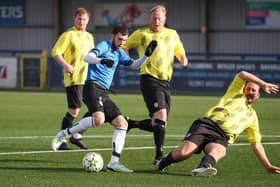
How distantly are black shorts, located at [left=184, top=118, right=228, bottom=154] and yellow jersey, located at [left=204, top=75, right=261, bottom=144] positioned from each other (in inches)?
2.6

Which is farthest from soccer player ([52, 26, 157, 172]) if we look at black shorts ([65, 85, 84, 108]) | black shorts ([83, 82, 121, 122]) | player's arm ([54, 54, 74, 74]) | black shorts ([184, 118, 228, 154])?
black shorts ([65, 85, 84, 108])

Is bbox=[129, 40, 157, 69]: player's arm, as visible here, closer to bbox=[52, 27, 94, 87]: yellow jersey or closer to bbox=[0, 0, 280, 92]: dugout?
bbox=[52, 27, 94, 87]: yellow jersey

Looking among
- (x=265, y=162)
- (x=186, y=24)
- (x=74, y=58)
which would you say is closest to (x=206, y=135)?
(x=265, y=162)

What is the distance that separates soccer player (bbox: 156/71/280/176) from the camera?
40.0ft

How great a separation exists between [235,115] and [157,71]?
214 cm

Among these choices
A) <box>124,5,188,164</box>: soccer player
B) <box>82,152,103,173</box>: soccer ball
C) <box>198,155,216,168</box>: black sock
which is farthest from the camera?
<box>124,5,188,164</box>: soccer player

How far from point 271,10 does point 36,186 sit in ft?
106

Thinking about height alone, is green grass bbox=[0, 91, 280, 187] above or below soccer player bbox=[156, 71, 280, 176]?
below

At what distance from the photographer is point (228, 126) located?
12289mm

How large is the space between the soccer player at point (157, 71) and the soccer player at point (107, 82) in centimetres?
63

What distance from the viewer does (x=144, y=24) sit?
149ft

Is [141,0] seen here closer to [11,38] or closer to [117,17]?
[117,17]

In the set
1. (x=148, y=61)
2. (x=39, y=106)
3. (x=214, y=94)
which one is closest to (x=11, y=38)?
(x=214, y=94)

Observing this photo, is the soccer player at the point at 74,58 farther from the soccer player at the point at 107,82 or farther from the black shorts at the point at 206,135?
the black shorts at the point at 206,135
